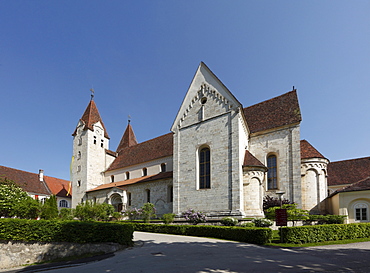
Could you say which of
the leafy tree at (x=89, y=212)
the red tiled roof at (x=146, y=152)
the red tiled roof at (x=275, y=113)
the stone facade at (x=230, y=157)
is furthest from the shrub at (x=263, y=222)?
the red tiled roof at (x=146, y=152)

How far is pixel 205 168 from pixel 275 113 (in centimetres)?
1072

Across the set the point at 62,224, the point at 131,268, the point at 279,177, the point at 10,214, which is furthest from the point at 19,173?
the point at 131,268

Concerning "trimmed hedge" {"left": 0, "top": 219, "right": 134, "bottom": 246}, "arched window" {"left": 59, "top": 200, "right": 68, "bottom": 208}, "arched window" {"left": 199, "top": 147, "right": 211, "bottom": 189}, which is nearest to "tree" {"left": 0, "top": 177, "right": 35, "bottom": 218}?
"trimmed hedge" {"left": 0, "top": 219, "right": 134, "bottom": 246}

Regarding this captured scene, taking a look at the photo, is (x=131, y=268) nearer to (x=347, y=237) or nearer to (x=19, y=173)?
(x=347, y=237)

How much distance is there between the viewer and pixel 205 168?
27.9 m

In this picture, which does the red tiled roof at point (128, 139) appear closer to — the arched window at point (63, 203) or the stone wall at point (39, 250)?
the arched window at point (63, 203)

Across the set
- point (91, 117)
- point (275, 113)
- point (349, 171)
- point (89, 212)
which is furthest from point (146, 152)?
point (349, 171)

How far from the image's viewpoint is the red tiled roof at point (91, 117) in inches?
1866

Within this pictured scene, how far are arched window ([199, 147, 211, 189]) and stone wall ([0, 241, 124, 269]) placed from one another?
1315cm

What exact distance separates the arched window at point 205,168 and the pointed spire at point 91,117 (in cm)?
2589

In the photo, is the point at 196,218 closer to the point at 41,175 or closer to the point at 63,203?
the point at 63,203

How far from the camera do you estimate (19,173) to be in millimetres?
52031

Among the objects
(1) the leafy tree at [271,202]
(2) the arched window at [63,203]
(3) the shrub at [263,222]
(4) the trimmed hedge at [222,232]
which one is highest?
(1) the leafy tree at [271,202]

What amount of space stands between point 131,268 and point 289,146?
22608 mm
